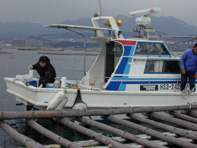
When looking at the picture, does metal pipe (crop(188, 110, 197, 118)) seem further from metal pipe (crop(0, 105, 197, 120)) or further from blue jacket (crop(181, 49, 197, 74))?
blue jacket (crop(181, 49, 197, 74))

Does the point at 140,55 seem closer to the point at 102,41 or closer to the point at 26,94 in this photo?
the point at 102,41

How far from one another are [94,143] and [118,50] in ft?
14.4

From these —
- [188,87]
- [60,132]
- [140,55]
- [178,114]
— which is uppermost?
[140,55]

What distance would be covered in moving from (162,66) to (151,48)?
80 centimetres

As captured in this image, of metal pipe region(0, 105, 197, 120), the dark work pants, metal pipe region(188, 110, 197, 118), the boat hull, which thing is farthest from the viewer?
the dark work pants

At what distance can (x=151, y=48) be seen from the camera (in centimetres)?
1142

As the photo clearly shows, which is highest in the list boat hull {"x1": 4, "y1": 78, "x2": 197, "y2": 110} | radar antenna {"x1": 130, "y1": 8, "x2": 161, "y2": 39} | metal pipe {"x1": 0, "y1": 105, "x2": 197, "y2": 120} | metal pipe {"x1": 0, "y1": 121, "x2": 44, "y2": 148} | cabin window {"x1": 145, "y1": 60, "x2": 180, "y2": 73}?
radar antenna {"x1": 130, "y1": 8, "x2": 161, "y2": 39}

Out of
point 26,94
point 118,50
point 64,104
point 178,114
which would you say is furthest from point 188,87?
point 26,94

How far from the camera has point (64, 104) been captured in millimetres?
9523

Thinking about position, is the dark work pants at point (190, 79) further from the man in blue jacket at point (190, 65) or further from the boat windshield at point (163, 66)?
the boat windshield at point (163, 66)

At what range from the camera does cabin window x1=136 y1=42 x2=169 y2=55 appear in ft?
36.6

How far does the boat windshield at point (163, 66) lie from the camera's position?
36.8 feet

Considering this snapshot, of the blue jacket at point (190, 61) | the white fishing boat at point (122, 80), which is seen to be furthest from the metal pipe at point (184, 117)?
the blue jacket at point (190, 61)

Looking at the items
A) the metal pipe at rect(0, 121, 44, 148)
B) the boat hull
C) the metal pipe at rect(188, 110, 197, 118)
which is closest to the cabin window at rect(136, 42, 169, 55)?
the boat hull
